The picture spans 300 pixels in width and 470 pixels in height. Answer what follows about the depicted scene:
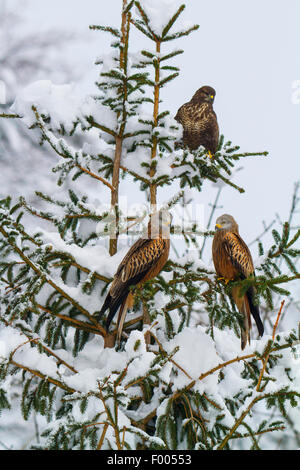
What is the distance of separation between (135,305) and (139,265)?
1.40 ft

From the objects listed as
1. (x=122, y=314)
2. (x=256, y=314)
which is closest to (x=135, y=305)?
(x=122, y=314)

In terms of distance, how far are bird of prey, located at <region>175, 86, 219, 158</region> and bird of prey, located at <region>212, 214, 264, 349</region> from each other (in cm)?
105

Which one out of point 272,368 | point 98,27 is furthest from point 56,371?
point 98,27

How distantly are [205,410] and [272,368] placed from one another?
637mm

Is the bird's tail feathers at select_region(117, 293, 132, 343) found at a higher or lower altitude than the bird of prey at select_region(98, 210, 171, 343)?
lower

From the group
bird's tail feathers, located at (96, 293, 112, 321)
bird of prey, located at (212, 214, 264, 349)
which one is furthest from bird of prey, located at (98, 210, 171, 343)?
bird of prey, located at (212, 214, 264, 349)

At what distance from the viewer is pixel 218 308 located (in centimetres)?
332

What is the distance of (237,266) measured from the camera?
137 inches

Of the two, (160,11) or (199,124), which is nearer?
(160,11)

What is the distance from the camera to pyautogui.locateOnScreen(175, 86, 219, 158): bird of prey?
14.8 feet

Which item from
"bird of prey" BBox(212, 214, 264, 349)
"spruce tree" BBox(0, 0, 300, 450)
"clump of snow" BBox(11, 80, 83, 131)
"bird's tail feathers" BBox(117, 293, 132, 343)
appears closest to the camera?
"spruce tree" BBox(0, 0, 300, 450)

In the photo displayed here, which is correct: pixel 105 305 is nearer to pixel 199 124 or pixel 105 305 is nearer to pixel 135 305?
pixel 135 305

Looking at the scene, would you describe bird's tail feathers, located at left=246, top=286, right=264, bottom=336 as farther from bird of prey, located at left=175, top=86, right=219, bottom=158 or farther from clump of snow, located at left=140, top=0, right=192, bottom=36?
clump of snow, located at left=140, top=0, right=192, bottom=36

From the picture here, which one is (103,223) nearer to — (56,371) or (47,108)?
(47,108)
